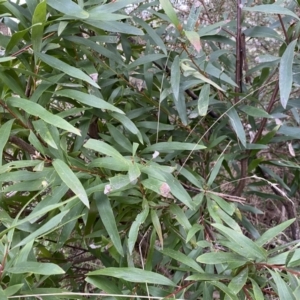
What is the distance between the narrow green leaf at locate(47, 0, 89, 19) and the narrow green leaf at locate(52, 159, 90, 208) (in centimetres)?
20

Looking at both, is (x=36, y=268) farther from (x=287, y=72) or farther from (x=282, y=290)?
(x=287, y=72)

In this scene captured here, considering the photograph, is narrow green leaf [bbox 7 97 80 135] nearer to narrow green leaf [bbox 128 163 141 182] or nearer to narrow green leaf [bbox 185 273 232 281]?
narrow green leaf [bbox 128 163 141 182]

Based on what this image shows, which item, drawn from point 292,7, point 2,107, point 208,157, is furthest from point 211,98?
point 2,107

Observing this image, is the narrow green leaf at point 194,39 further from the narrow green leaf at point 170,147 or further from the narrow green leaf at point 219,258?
the narrow green leaf at point 219,258

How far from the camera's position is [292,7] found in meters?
0.70

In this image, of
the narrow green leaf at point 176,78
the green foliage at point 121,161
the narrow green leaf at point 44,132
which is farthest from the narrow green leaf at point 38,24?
the narrow green leaf at point 176,78

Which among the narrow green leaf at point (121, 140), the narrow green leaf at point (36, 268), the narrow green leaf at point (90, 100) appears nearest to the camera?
the narrow green leaf at point (36, 268)

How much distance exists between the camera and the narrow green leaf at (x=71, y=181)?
444mm

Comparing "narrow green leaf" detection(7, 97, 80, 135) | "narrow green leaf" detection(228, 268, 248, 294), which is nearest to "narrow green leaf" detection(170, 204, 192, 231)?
"narrow green leaf" detection(228, 268, 248, 294)

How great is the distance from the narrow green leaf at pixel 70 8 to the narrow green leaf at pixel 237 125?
311 millimetres

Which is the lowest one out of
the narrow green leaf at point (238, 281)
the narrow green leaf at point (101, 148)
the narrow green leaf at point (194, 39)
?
the narrow green leaf at point (238, 281)

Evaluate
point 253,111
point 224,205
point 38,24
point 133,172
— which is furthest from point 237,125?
point 38,24

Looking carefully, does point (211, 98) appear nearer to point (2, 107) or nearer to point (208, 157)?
point (208, 157)

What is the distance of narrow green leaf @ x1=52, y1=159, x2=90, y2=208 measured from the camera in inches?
17.5
